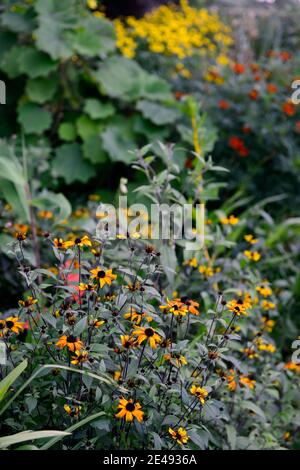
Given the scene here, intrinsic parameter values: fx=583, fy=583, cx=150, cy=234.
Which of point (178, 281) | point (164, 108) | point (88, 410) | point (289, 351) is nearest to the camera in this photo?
point (88, 410)

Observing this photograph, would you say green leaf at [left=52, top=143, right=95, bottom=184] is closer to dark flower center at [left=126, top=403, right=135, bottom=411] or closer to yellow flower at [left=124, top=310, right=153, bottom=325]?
yellow flower at [left=124, top=310, right=153, bottom=325]

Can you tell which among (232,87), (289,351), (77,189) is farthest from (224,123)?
(289,351)

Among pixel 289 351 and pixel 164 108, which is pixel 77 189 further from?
pixel 289 351

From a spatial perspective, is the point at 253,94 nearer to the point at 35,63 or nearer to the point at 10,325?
the point at 35,63

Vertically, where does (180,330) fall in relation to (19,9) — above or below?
below

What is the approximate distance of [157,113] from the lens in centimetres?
335

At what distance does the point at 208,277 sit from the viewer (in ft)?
6.80

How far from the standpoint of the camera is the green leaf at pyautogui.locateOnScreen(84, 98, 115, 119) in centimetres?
333

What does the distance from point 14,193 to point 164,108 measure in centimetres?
117

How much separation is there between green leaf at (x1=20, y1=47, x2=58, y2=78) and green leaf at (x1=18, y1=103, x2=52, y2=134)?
0.20 meters

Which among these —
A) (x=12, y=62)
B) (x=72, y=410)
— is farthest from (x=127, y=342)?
(x=12, y=62)

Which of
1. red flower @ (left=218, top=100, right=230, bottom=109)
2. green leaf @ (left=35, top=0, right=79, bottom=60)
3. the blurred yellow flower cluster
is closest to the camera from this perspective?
green leaf @ (left=35, top=0, right=79, bottom=60)

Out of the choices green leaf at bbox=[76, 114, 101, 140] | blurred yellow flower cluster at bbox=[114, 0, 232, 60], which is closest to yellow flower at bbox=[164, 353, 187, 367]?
green leaf at bbox=[76, 114, 101, 140]

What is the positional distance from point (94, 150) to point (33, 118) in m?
0.39
